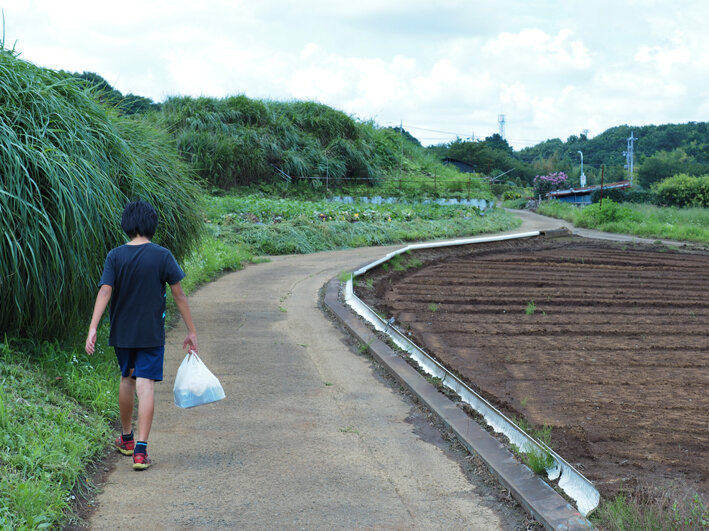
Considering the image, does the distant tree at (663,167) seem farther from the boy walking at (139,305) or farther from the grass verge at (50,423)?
the boy walking at (139,305)

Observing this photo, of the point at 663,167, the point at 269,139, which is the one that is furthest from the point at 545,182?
the point at 269,139

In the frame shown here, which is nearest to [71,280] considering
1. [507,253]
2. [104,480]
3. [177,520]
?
[104,480]

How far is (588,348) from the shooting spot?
23.6ft

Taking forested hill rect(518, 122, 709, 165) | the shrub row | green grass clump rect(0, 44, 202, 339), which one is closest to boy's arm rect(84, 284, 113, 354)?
green grass clump rect(0, 44, 202, 339)

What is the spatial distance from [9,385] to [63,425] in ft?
1.73

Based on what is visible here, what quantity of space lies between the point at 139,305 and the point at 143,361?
35 cm

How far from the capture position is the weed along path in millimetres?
3434

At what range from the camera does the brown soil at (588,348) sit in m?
4.34

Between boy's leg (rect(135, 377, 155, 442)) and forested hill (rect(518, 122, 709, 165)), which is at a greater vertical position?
forested hill (rect(518, 122, 709, 165))

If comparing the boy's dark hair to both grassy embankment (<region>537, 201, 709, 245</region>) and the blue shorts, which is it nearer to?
the blue shorts

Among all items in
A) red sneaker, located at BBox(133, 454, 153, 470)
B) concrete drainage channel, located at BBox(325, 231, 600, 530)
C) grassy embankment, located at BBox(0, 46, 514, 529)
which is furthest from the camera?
red sneaker, located at BBox(133, 454, 153, 470)

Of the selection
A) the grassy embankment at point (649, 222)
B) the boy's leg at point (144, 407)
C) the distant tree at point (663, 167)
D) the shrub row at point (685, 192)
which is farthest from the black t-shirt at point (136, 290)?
the distant tree at point (663, 167)

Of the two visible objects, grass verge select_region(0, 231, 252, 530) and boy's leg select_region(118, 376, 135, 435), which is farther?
boy's leg select_region(118, 376, 135, 435)

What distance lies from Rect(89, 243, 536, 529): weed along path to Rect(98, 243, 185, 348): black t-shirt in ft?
2.60
